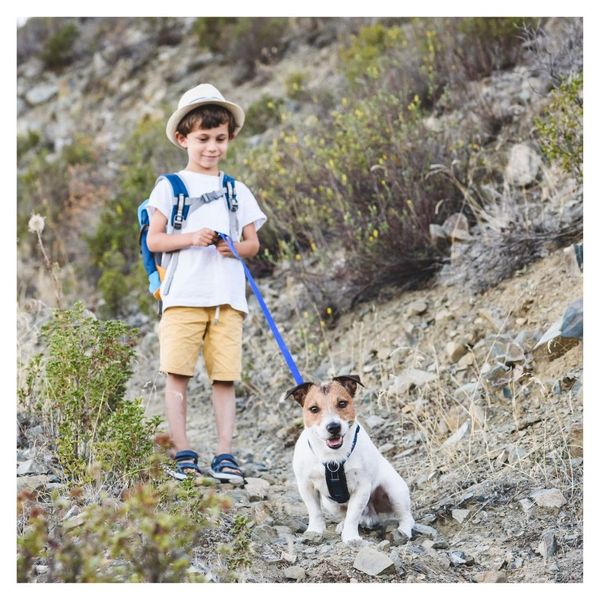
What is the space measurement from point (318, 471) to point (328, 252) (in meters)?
3.61

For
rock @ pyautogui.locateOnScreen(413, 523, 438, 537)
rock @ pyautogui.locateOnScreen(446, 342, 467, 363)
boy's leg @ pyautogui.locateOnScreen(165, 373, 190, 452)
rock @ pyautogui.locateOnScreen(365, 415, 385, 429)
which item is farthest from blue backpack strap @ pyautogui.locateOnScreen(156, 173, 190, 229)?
rock @ pyautogui.locateOnScreen(446, 342, 467, 363)

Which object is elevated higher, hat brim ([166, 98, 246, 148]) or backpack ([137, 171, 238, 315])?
hat brim ([166, 98, 246, 148])

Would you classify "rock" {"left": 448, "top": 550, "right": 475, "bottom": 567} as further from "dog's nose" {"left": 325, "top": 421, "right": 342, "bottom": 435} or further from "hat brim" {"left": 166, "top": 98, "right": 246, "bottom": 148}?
"hat brim" {"left": 166, "top": 98, "right": 246, "bottom": 148}

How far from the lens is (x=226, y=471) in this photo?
4605mm

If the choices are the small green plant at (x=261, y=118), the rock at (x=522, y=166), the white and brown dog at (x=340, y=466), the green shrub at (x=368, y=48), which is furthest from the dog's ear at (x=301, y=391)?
the small green plant at (x=261, y=118)

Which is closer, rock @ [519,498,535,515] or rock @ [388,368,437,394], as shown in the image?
rock @ [519,498,535,515]

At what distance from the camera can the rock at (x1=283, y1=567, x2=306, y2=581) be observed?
3.56 m

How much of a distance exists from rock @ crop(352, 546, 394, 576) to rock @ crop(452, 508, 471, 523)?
709 millimetres

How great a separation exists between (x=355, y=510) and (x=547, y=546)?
88cm

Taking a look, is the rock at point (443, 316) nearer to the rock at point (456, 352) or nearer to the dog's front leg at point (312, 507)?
the rock at point (456, 352)

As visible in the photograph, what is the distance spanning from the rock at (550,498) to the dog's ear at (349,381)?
1.08 meters

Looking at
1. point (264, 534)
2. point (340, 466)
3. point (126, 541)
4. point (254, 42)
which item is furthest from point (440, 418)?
point (254, 42)

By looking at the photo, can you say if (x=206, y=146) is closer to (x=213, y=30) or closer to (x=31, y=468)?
(x=31, y=468)

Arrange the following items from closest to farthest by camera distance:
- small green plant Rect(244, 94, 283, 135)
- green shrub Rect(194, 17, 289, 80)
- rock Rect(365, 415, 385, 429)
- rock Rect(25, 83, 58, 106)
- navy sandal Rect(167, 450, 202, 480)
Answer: navy sandal Rect(167, 450, 202, 480) → rock Rect(365, 415, 385, 429) → small green plant Rect(244, 94, 283, 135) → green shrub Rect(194, 17, 289, 80) → rock Rect(25, 83, 58, 106)
